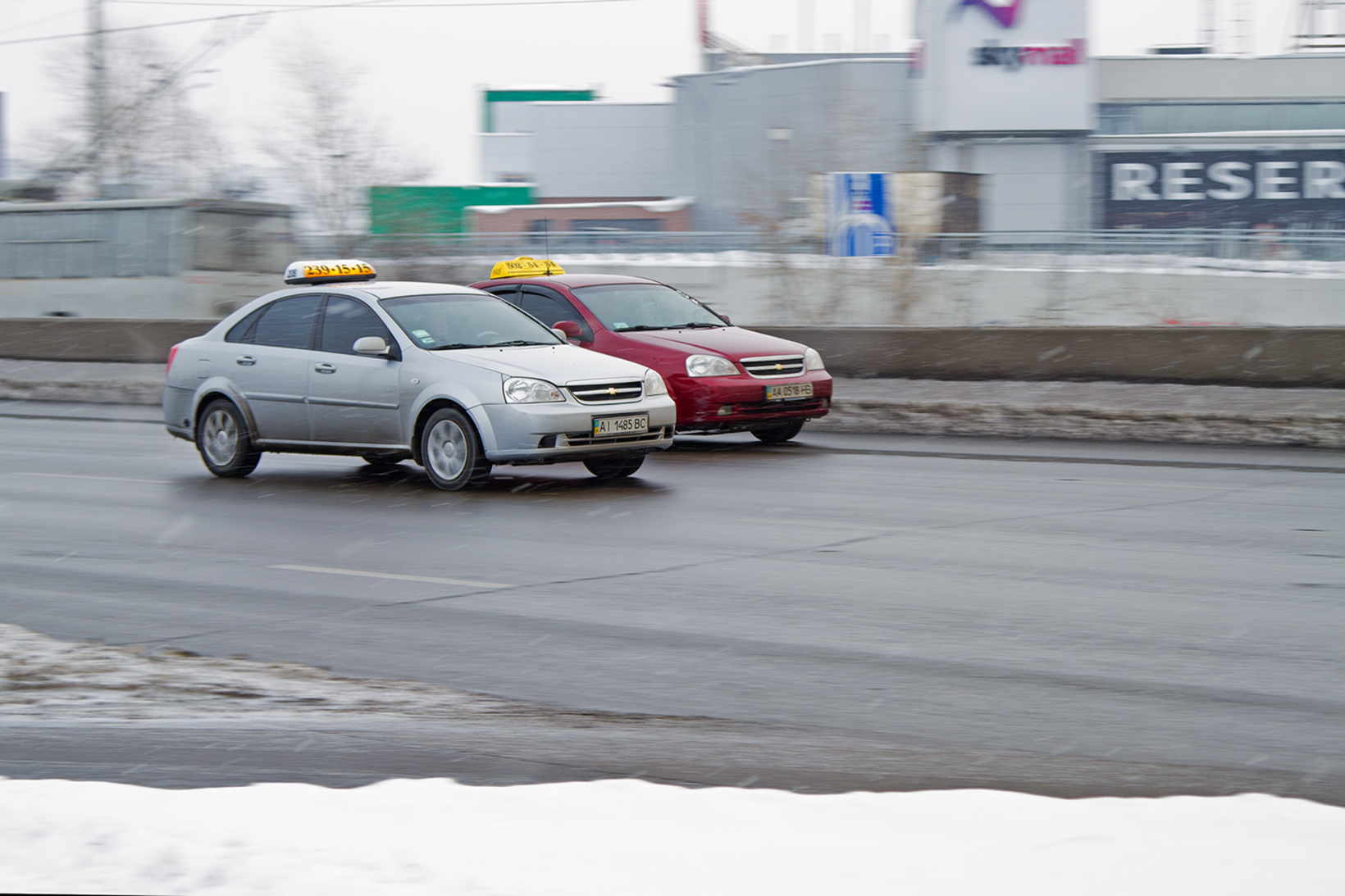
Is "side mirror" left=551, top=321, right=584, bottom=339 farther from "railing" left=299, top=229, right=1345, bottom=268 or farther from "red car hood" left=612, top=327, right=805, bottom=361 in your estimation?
"railing" left=299, top=229, right=1345, bottom=268

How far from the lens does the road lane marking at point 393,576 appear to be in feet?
25.5

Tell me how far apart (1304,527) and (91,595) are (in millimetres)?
6915

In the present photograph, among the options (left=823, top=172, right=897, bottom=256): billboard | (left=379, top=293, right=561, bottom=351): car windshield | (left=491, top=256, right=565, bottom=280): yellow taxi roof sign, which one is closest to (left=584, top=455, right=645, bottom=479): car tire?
(left=379, top=293, right=561, bottom=351): car windshield

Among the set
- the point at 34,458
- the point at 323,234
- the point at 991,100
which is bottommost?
the point at 34,458

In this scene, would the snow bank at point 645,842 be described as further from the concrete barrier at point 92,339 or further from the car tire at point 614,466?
the concrete barrier at point 92,339

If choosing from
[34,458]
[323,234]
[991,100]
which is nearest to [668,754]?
[34,458]

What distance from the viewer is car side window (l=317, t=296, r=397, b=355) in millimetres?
12102

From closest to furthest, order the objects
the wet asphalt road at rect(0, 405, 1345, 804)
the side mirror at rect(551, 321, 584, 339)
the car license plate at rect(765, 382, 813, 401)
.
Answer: the wet asphalt road at rect(0, 405, 1345, 804), the side mirror at rect(551, 321, 584, 339), the car license plate at rect(765, 382, 813, 401)

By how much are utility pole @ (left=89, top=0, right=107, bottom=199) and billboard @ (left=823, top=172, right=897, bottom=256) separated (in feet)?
89.0

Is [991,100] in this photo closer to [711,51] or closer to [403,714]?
[711,51]

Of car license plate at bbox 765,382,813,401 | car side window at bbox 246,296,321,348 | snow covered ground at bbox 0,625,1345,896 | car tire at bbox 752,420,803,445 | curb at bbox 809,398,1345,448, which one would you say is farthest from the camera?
car tire at bbox 752,420,803,445

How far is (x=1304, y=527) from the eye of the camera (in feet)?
30.1

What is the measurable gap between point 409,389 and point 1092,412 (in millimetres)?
7349

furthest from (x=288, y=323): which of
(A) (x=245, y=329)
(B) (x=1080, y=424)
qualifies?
(B) (x=1080, y=424)
